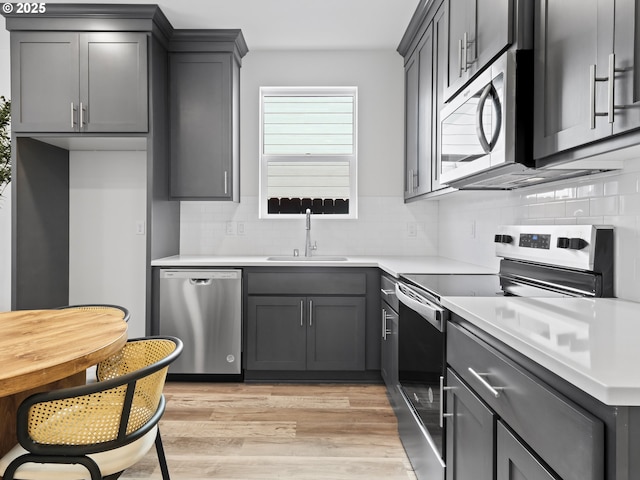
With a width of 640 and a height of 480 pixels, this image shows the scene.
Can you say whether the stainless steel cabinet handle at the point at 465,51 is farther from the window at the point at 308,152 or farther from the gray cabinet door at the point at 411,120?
the window at the point at 308,152

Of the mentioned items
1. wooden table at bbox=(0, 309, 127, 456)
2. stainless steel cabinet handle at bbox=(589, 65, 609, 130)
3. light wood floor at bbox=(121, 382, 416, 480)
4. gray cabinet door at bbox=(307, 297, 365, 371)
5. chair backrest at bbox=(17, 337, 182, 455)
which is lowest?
light wood floor at bbox=(121, 382, 416, 480)

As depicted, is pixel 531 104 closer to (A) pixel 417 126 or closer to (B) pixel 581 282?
(B) pixel 581 282

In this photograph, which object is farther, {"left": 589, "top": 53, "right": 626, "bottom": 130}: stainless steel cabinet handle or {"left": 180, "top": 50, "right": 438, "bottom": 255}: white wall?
{"left": 180, "top": 50, "right": 438, "bottom": 255}: white wall

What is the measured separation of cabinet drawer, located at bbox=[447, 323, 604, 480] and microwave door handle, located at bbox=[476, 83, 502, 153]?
2.38 ft

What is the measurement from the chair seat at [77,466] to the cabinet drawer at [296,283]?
177 centimetres

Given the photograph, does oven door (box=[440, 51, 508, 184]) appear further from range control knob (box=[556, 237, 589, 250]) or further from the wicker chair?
the wicker chair

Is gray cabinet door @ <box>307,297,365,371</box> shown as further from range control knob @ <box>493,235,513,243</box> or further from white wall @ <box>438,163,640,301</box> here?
range control knob @ <box>493,235,513,243</box>

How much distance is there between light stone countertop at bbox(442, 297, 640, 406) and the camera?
0.73 metres

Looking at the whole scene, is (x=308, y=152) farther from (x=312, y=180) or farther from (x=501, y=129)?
(x=501, y=129)

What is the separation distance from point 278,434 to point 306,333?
2.75 ft

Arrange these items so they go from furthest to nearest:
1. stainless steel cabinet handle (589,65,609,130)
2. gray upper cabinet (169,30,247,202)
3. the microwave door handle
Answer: gray upper cabinet (169,30,247,202), the microwave door handle, stainless steel cabinet handle (589,65,609,130)

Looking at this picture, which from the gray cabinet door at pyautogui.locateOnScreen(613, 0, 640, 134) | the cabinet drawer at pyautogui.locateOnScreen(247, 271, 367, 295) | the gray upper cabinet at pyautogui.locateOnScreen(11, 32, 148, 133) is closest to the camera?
the gray cabinet door at pyautogui.locateOnScreen(613, 0, 640, 134)

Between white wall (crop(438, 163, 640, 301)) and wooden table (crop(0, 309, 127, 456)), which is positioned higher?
white wall (crop(438, 163, 640, 301))

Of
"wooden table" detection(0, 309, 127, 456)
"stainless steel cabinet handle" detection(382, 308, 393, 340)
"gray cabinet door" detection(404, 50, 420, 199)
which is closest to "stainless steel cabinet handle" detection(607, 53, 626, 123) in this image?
"wooden table" detection(0, 309, 127, 456)
